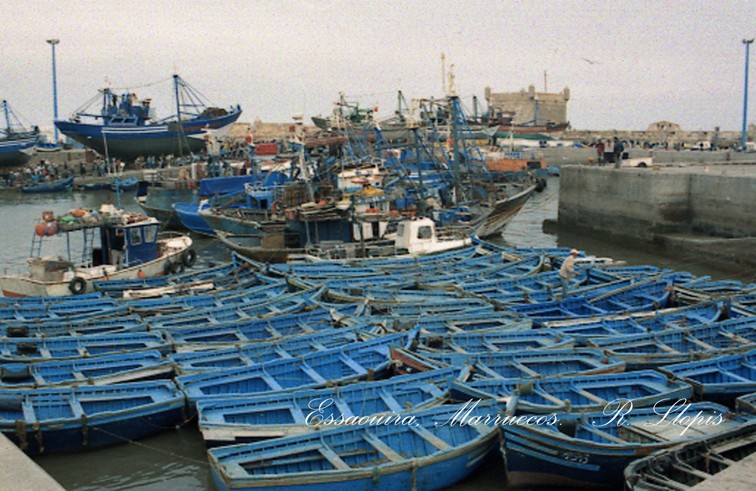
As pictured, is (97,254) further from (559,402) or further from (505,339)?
(559,402)

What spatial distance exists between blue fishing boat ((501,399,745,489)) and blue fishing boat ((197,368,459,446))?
198 cm

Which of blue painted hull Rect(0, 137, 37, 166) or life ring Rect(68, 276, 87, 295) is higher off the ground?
blue painted hull Rect(0, 137, 37, 166)

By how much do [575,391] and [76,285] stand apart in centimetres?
1567

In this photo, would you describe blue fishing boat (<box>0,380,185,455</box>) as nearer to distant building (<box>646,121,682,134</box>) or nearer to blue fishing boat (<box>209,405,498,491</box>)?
blue fishing boat (<box>209,405,498,491</box>)

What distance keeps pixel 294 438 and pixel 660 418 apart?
574 centimetres

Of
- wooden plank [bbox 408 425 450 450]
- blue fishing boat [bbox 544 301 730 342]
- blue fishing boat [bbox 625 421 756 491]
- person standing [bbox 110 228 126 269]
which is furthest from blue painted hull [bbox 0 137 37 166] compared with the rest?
blue fishing boat [bbox 625 421 756 491]

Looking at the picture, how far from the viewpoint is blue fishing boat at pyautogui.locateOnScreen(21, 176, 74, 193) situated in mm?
71375

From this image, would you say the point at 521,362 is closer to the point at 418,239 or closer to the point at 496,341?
the point at 496,341

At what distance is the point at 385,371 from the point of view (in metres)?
14.8

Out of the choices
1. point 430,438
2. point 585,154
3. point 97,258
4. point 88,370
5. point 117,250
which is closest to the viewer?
point 430,438

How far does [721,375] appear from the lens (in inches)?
560

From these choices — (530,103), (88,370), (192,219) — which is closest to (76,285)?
(88,370)

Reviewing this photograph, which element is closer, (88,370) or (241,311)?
(88,370)

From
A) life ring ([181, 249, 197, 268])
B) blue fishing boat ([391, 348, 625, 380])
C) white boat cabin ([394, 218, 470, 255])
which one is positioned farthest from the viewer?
life ring ([181, 249, 197, 268])
